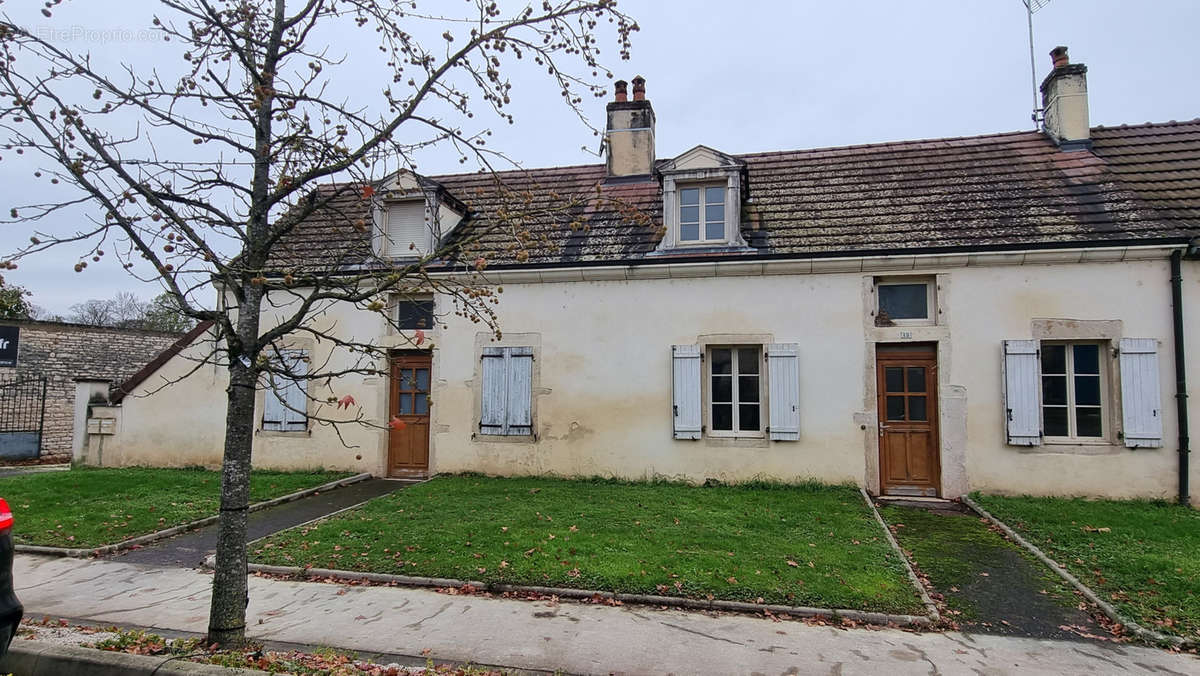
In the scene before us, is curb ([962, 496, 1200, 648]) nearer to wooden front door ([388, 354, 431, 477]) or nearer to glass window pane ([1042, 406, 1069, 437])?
glass window pane ([1042, 406, 1069, 437])

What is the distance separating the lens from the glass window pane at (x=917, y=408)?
9.62 m

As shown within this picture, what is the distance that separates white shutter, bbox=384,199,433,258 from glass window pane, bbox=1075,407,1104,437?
34.7 feet

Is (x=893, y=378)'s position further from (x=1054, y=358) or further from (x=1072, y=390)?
(x=1072, y=390)

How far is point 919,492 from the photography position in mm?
9445

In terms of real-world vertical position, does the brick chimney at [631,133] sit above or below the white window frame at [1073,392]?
above

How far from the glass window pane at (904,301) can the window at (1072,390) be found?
1.74m

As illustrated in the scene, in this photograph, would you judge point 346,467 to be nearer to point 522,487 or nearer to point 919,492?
point 522,487

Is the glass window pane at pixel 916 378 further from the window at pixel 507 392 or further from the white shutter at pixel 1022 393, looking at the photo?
the window at pixel 507 392

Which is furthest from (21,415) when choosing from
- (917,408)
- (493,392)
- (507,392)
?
(917,408)

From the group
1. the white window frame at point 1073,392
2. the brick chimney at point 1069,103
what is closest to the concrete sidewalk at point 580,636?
the white window frame at point 1073,392

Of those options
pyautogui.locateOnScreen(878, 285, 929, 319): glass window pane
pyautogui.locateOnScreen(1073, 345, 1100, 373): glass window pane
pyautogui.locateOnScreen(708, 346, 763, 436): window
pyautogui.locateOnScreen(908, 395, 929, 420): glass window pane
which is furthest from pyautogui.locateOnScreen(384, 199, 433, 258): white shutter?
pyautogui.locateOnScreen(1073, 345, 1100, 373): glass window pane

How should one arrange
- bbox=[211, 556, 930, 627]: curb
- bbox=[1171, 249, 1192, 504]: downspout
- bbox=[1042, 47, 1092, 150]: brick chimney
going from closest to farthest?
Answer: bbox=[211, 556, 930, 627]: curb < bbox=[1171, 249, 1192, 504]: downspout < bbox=[1042, 47, 1092, 150]: brick chimney

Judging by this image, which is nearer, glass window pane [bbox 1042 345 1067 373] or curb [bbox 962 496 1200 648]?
curb [bbox 962 496 1200 648]

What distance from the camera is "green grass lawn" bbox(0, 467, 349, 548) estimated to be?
A: 748 centimetres
